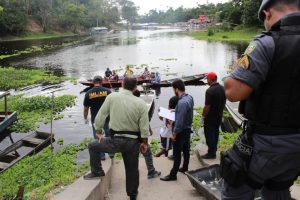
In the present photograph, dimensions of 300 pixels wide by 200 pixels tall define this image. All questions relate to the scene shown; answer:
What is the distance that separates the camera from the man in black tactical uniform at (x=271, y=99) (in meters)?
2.47

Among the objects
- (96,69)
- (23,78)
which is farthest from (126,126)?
(96,69)

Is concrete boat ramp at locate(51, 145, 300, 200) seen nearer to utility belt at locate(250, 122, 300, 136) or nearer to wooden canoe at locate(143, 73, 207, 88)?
utility belt at locate(250, 122, 300, 136)

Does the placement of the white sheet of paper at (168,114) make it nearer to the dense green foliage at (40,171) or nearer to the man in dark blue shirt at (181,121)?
the man in dark blue shirt at (181,121)

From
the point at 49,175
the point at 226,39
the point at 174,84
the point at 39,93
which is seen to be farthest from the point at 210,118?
the point at 226,39

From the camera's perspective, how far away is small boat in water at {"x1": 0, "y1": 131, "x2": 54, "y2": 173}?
41.8 ft

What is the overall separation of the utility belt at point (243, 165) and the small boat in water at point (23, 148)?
35.4ft

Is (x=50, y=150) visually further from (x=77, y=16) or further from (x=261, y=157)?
(x=77, y=16)

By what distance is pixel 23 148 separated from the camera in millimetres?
14219

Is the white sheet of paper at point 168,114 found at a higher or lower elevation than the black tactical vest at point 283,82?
lower

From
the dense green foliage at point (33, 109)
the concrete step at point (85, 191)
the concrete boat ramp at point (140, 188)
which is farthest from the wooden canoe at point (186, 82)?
the concrete step at point (85, 191)

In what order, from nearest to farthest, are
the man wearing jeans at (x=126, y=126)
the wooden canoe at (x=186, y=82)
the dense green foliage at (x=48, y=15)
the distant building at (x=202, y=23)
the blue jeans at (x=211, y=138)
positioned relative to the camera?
the man wearing jeans at (x=126, y=126), the blue jeans at (x=211, y=138), the wooden canoe at (x=186, y=82), the dense green foliage at (x=48, y=15), the distant building at (x=202, y=23)

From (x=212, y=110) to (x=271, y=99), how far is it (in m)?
6.27

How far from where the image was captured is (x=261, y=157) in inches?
104

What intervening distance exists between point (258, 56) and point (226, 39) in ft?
258
